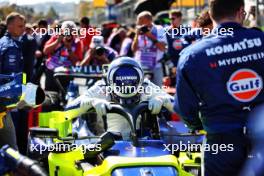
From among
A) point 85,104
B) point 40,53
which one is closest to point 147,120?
point 85,104

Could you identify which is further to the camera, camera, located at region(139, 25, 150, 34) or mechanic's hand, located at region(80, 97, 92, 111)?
camera, located at region(139, 25, 150, 34)

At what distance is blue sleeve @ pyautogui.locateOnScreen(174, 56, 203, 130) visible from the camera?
10.7 feet

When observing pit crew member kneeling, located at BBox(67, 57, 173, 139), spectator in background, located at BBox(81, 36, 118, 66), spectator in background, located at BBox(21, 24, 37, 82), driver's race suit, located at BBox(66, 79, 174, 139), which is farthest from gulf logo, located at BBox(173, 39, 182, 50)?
pit crew member kneeling, located at BBox(67, 57, 173, 139)

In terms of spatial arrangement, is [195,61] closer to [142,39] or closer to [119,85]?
[119,85]

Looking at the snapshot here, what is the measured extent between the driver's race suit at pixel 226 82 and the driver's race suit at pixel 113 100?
2.16 m

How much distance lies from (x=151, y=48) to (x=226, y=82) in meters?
6.06

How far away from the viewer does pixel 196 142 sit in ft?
17.3

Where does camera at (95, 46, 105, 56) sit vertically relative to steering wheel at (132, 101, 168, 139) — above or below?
above

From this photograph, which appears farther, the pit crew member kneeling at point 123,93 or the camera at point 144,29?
the camera at point 144,29

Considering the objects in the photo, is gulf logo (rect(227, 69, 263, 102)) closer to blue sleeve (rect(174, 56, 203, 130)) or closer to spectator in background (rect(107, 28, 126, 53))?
blue sleeve (rect(174, 56, 203, 130))

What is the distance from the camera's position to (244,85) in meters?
3.20

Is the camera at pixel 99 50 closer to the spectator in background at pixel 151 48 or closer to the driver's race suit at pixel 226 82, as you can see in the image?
the spectator in background at pixel 151 48

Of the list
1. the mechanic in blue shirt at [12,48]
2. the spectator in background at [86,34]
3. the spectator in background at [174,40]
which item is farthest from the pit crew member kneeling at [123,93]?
the spectator in background at [86,34]

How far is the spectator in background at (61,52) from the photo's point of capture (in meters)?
8.98
